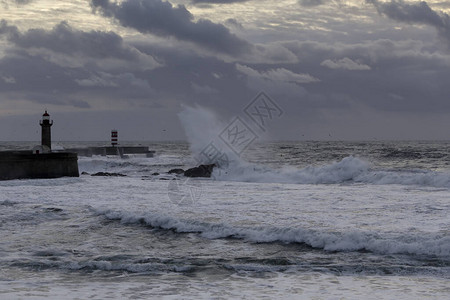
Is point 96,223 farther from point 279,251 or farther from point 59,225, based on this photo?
point 279,251

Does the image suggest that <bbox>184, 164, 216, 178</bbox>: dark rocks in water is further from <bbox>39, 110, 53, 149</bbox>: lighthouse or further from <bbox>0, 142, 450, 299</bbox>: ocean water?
<bbox>0, 142, 450, 299</bbox>: ocean water

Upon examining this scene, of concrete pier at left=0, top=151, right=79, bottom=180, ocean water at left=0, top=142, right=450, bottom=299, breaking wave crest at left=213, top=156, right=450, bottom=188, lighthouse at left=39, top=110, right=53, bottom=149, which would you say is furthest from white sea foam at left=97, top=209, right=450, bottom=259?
lighthouse at left=39, top=110, right=53, bottom=149

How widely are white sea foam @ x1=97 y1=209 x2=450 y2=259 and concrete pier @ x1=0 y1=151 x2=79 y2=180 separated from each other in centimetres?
1256

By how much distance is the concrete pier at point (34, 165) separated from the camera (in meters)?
20.4

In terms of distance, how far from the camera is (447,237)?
758 cm

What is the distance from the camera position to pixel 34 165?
68.8 ft

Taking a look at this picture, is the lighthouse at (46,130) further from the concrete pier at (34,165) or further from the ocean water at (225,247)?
the ocean water at (225,247)

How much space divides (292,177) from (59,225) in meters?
15.0

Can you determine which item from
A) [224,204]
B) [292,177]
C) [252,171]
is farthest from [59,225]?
[252,171]

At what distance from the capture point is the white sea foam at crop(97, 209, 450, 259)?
Answer: 7418 millimetres

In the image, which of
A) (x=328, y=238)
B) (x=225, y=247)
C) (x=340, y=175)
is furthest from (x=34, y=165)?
(x=328, y=238)

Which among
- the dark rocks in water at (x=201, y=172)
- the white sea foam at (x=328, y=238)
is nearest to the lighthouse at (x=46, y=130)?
the dark rocks in water at (x=201, y=172)

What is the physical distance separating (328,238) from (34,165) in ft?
52.5

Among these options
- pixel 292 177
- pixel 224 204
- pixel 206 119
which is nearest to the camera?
pixel 224 204
